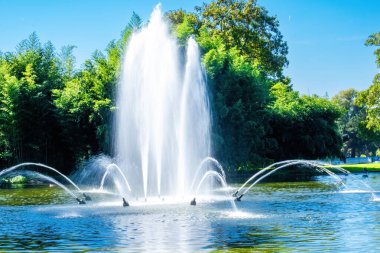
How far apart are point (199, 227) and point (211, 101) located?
29831 millimetres

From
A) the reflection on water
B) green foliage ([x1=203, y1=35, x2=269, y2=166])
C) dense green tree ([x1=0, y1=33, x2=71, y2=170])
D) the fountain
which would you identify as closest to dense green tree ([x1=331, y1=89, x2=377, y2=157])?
green foliage ([x1=203, y1=35, x2=269, y2=166])

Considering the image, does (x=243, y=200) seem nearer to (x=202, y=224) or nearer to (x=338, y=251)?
(x=202, y=224)

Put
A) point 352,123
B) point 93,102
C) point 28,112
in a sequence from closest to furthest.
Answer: point 93,102 → point 28,112 → point 352,123

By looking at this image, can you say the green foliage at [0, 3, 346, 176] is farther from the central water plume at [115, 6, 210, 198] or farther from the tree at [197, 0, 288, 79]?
the central water plume at [115, 6, 210, 198]

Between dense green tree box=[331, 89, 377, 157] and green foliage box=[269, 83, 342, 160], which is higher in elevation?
Answer: dense green tree box=[331, 89, 377, 157]

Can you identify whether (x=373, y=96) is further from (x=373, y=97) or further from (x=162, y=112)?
(x=162, y=112)

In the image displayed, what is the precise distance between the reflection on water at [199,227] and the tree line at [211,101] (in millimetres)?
22834

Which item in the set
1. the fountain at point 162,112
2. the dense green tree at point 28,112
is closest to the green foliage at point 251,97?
the fountain at point 162,112

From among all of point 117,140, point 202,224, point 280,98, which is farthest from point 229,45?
point 202,224

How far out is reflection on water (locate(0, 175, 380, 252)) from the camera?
13312 mm

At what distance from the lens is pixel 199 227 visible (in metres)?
16.4

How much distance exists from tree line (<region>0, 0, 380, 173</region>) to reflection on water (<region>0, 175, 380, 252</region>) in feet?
74.9

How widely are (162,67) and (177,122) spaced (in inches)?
131

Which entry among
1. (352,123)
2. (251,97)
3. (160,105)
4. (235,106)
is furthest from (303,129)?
(352,123)
